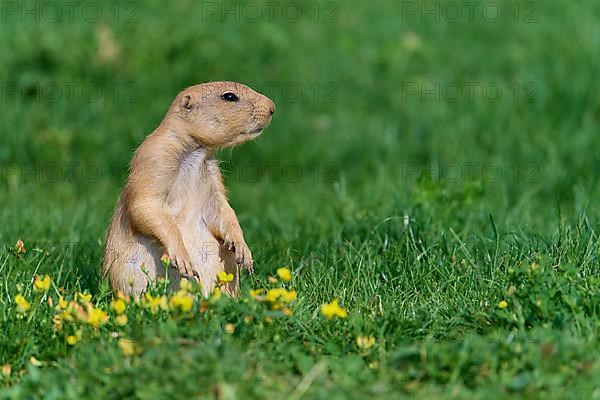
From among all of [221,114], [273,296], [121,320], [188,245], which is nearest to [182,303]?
[121,320]

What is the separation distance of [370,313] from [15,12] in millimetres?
6413

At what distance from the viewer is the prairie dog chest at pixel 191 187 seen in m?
4.98

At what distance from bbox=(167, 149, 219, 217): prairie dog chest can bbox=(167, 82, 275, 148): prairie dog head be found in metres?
0.11

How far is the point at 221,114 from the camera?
5.09 meters

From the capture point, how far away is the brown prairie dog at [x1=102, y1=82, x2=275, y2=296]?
4.79 metres

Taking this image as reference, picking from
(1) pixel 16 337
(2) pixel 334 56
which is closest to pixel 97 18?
(2) pixel 334 56

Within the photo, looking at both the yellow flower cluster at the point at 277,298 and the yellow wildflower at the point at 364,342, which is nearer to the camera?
the yellow wildflower at the point at 364,342

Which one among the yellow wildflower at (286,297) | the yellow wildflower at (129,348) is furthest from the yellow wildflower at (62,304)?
the yellow wildflower at (286,297)

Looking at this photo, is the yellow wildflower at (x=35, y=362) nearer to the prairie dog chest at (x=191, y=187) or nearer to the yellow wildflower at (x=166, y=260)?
the yellow wildflower at (x=166, y=260)

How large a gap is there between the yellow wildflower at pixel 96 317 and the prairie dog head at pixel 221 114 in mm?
1257

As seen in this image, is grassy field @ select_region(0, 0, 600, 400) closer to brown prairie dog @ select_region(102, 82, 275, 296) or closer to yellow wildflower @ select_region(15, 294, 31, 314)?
yellow wildflower @ select_region(15, 294, 31, 314)

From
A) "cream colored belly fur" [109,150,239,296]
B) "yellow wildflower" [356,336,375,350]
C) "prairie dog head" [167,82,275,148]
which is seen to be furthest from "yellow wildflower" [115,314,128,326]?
"prairie dog head" [167,82,275,148]

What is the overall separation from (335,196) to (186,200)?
103 inches

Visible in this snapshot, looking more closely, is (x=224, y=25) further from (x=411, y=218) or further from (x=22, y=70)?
(x=411, y=218)
